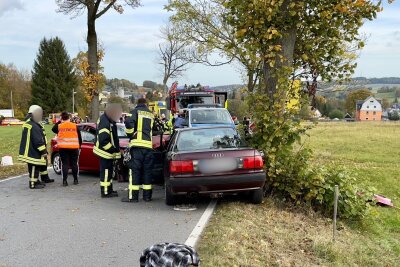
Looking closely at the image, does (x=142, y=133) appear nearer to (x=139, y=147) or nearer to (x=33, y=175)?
(x=139, y=147)

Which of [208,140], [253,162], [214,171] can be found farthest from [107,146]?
[253,162]

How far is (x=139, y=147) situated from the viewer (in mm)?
8195

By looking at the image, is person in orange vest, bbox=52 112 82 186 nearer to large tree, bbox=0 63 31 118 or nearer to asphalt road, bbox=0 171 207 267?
asphalt road, bbox=0 171 207 267

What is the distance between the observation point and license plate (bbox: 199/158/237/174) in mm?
7176

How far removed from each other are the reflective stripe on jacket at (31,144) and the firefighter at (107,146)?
1839 mm

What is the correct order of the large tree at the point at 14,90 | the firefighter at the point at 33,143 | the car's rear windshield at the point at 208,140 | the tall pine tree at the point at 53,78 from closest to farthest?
the car's rear windshield at the point at 208,140 → the firefighter at the point at 33,143 → the tall pine tree at the point at 53,78 → the large tree at the point at 14,90

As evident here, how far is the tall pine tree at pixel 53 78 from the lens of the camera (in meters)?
76.5

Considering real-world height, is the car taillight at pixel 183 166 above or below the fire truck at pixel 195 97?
below

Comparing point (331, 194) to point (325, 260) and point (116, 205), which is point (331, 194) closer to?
point (325, 260)

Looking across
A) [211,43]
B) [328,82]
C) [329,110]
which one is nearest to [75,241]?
[328,82]

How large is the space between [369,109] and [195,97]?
114 meters

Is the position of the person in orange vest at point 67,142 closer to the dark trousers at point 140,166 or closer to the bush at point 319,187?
the dark trousers at point 140,166

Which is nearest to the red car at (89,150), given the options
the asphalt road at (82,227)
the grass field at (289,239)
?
the asphalt road at (82,227)

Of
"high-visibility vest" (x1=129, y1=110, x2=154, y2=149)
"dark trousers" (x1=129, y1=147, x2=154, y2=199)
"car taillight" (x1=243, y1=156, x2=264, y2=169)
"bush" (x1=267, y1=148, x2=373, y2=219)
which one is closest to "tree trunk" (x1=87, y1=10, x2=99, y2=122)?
"high-visibility vest" (x1=129, y1=110, x2=154, y2=149)
